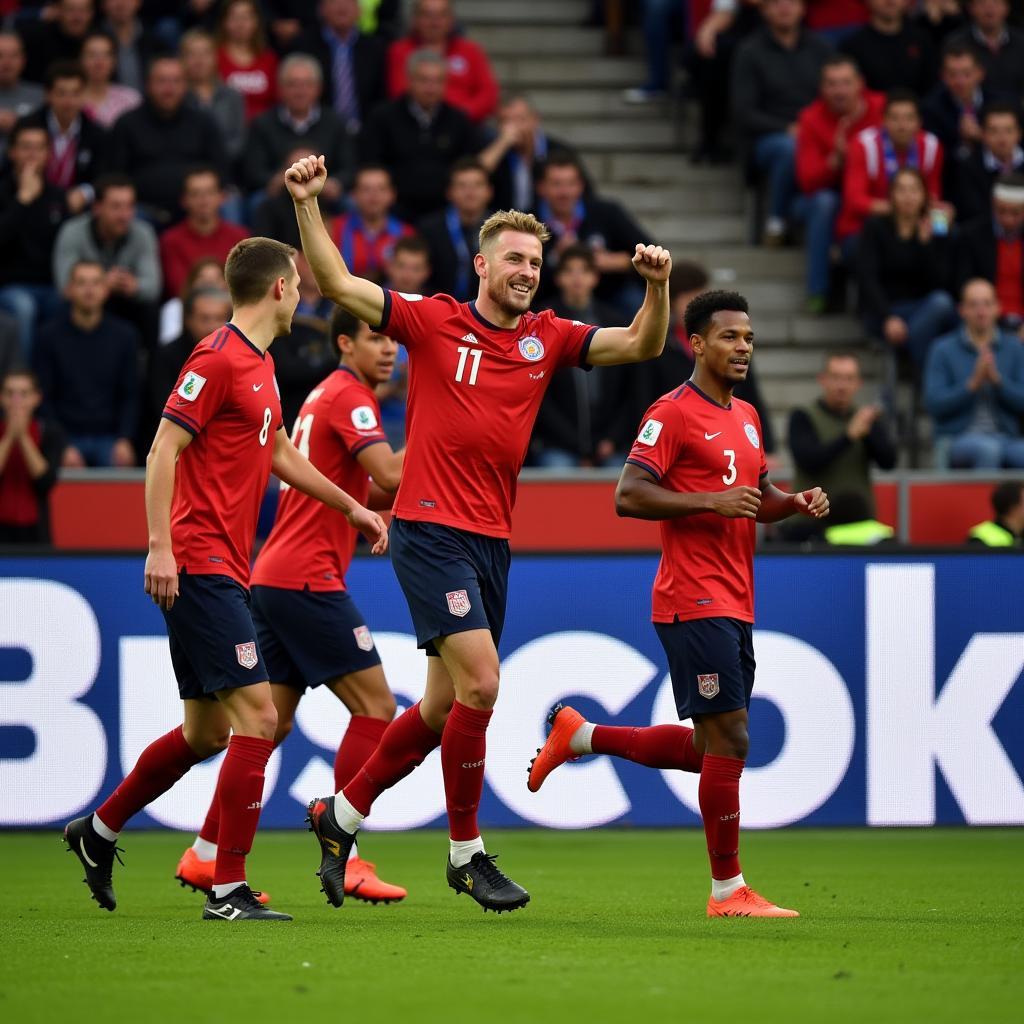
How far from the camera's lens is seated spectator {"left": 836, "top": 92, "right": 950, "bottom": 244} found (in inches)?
611

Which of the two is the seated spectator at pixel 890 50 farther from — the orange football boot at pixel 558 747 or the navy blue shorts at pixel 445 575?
the navy blue shorts at pixel 445 575

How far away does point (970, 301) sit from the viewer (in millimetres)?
13930

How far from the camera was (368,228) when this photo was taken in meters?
14.4

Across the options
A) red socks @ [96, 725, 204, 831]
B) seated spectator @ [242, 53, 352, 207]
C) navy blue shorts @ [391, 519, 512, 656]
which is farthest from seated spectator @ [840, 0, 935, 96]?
red socks @ [96, 725, 204, 831]

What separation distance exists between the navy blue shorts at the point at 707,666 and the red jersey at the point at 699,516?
5 cm

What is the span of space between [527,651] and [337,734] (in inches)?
45.2

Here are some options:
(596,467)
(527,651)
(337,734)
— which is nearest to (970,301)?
(596,467)

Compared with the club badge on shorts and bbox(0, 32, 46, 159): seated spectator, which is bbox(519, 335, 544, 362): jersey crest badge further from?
bbox(0, 32, 46, 159): seated spectator

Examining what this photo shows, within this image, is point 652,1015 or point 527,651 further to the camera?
point 527,651

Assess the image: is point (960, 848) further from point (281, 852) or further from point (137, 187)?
point (137, 187)

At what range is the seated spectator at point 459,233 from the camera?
14.3 m

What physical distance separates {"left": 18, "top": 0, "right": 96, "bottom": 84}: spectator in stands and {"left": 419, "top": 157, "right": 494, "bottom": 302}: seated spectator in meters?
3.68

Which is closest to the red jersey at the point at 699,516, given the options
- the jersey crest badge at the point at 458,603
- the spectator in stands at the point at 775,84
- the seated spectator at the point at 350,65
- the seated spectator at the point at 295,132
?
the jersey crest badge at the point at 458,603

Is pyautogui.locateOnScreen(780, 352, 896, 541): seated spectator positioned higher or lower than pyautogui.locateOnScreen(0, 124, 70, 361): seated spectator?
lower
